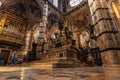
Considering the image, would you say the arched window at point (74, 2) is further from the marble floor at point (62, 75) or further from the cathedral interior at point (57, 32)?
the marble floor at point (62, 75)

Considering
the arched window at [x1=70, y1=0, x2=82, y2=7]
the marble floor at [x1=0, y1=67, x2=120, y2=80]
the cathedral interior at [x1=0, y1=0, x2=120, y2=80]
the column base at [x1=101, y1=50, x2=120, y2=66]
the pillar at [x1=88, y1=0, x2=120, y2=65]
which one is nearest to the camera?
the marble floor at [x1=0, y1=67, x2=120, y2=80]

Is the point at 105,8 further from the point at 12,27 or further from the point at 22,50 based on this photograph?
the point at 12,27

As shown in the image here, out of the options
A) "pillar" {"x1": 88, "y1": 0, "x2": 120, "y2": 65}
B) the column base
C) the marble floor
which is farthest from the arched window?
the marble floor

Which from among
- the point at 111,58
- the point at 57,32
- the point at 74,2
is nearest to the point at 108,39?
the point at 111,58

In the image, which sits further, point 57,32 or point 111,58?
point 57,32

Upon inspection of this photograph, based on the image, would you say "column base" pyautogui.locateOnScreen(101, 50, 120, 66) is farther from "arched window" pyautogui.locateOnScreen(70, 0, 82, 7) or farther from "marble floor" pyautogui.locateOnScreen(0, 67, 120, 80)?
"arched window" pyautogui.locateOnScreen(70, 0, 82, 7)

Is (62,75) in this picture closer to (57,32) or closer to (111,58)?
(111,58)

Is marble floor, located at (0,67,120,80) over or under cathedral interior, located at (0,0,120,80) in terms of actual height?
under

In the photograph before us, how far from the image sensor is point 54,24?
15609mm

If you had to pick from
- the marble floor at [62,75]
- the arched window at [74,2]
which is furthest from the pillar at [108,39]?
the arched window at [74,2]

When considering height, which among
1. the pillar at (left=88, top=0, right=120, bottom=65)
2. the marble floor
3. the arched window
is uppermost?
the arched window

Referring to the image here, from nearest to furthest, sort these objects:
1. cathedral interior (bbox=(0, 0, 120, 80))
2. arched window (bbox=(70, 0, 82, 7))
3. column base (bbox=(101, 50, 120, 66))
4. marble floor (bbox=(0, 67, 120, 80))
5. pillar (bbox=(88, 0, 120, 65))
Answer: marble floor (bbox=(0, 67, 120, 80)) → column base (bbox=(101, 50, 120, 66)) → pillar (bbox=(88, 0, 120, 65)) → cathedral interior (bbox=(0, 0, 120, 80)) → arched window (bbox=(70, 0, 82, 7))

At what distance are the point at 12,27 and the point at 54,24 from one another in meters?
7.32

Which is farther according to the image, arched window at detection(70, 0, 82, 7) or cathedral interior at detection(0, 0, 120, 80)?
arched window at detection(70, 0, 82, 7)
